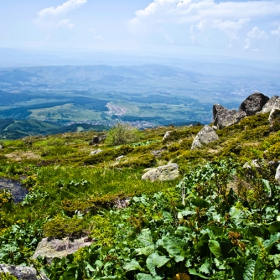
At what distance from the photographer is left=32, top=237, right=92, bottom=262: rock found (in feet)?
24.2

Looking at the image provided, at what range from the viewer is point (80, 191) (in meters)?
14.4

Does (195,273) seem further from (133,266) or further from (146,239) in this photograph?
(146,239)

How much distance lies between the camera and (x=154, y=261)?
366 cm

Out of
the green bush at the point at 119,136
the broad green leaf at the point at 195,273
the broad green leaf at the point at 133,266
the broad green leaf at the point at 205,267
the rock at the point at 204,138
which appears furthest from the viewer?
the green bush at the point at 119,136

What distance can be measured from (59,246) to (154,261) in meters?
4.88

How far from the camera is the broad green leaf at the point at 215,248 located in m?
3.57

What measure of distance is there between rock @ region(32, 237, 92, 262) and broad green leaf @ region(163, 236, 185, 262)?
13.8 ft

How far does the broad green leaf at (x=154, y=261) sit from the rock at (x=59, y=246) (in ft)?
13.4

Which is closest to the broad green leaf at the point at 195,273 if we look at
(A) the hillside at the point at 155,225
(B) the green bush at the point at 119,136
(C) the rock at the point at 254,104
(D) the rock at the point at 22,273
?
(A) the hillside at the point at 155,225

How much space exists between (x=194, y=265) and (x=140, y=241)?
0.95 m

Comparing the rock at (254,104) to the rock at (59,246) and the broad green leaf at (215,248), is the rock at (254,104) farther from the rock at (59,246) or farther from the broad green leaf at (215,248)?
the broad green leaf at (215,248)

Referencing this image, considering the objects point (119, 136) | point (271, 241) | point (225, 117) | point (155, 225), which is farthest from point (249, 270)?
point (119, 136)

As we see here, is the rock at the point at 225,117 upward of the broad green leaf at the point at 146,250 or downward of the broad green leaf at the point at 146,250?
downward

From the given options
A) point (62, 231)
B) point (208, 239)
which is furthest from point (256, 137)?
point (208, 239)
